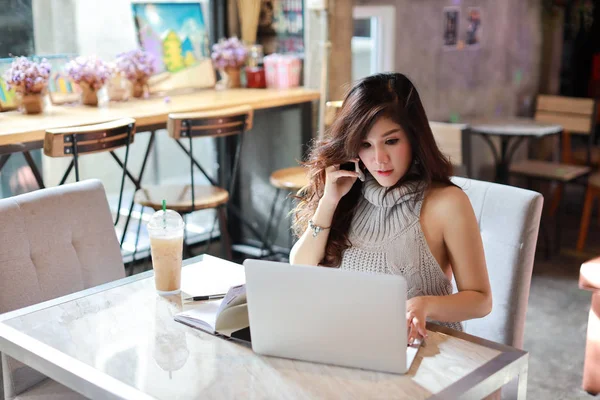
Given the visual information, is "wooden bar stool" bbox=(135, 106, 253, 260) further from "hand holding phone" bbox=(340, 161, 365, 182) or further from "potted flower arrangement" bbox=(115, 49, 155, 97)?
"hand holding phone" bbox=(340, 161, 365, 182)

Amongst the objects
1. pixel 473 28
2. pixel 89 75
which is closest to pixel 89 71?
pixel 89 75

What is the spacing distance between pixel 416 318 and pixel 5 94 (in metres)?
2.49

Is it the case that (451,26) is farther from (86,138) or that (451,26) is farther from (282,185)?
(86,138)

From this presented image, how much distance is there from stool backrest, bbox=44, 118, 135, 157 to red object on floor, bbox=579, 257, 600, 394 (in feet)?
6.16

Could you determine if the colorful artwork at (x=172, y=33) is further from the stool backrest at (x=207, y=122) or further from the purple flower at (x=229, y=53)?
the stool backrest at (x=207, y=122)

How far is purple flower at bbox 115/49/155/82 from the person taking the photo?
369cm

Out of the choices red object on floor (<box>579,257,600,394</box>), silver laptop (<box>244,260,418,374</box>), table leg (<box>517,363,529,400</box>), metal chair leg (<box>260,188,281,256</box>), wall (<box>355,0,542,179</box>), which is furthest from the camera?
wall (<box>355,0,542,179</box>)

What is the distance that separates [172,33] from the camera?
4.05 m

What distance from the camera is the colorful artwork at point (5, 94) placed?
330 cm

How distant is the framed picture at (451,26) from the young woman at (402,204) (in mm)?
3255

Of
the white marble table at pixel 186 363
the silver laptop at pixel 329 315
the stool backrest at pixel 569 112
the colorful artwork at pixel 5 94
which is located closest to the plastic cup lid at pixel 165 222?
the white marble table at pixel 186 363

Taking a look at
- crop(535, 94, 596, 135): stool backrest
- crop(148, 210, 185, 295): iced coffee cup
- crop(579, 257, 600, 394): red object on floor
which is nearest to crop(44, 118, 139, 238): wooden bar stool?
crop(148, 210, 185, 295): iced coffee cup

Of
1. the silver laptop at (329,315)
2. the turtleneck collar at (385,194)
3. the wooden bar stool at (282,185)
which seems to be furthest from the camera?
the wooden bar stool at (282,185)

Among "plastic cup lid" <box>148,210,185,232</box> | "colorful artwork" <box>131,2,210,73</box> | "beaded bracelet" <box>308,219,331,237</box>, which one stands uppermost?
"colorful artwork" <box>131,2,210,73</box>
